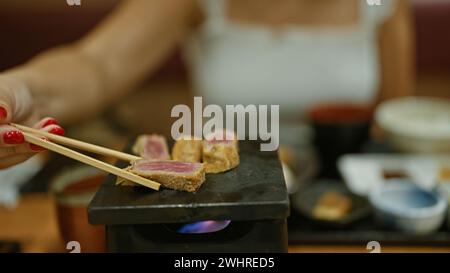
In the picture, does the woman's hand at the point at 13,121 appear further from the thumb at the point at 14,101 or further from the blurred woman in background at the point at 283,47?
the blurred woman in background at the point at 283,47

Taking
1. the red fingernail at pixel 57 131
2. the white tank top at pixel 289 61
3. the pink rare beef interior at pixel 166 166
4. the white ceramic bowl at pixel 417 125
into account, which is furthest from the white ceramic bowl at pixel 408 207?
the white tank top at pixel 289 61

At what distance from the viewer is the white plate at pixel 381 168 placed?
5.44 ft

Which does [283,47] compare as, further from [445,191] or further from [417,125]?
[445,191]

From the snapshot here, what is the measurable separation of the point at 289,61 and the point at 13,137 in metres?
1.98

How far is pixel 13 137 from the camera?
712 mm

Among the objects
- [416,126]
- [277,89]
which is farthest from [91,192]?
[277,89]

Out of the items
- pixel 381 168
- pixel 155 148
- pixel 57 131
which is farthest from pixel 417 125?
pixel 57 131

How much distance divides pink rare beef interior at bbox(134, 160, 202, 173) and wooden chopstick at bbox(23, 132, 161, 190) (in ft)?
0.07

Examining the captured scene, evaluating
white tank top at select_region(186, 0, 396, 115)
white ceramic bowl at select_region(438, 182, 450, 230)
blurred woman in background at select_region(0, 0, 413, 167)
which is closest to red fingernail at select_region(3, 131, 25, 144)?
white ceramic bowl at select_region(438, 182, 450, 230)

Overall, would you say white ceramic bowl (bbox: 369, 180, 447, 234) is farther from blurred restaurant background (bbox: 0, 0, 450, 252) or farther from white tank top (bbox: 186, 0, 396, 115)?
white tank top (bbox: 186, 0, 396, 115)

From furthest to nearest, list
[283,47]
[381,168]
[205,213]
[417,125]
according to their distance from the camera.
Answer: [283,47], [417,125], [381,168], [205,213]

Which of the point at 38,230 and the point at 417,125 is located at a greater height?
the point at 417,125

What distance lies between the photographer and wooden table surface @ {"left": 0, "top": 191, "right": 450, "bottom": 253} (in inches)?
51.0
